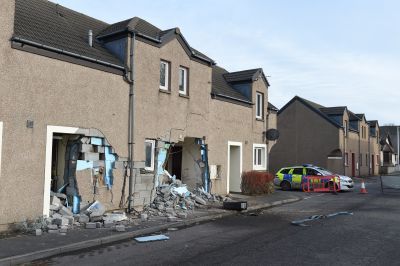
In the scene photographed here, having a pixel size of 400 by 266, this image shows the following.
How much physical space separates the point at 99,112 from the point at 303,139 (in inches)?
1130

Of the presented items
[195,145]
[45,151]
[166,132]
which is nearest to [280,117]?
[195,145]

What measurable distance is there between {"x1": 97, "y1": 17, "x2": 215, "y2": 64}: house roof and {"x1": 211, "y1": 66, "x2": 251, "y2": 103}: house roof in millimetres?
3998

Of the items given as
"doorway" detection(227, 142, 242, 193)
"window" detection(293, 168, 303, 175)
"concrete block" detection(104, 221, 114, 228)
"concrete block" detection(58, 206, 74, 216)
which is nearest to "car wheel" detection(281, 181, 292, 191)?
"window" detection(293, 168, 303, 175)

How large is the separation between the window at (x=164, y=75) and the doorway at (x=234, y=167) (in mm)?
6431

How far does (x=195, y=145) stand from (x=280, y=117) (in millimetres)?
22971

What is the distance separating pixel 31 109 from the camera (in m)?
10.4

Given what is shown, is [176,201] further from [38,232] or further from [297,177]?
[297,177]

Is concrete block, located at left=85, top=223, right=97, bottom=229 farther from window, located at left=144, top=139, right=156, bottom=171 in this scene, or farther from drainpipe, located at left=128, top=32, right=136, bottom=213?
window, located at left=144, top=139, right=156, bottom=171

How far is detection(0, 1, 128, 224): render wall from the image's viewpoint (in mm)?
9852

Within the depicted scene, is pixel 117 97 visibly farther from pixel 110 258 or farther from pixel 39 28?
pixel 110 258

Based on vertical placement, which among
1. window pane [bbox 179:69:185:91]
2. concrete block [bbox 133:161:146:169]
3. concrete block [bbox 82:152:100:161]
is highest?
window pane [bbox 179:69:185:91]

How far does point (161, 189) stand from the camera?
49.4 ft

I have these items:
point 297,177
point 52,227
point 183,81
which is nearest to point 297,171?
point 297,177

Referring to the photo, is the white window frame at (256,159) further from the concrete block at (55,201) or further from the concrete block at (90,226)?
the concrete block at (90,226)
